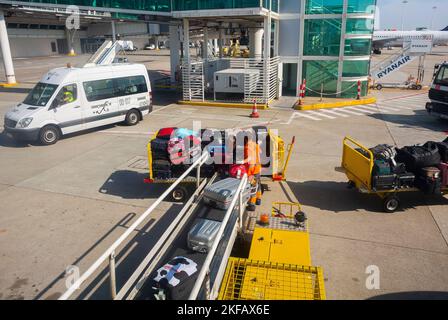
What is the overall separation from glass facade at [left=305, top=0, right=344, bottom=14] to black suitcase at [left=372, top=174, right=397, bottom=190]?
1510 centimetres

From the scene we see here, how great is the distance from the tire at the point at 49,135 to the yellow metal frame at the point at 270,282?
1046 centimetres

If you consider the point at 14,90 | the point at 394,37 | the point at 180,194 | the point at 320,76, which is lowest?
the point at 180,194

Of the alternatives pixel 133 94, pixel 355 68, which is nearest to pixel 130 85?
pixel 133 94

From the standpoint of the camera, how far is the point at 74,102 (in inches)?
523

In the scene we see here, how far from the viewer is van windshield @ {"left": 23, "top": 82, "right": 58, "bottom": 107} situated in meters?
12.9

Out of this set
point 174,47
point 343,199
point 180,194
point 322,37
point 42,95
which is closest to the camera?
point 180,194

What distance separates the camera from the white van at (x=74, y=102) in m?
12.6

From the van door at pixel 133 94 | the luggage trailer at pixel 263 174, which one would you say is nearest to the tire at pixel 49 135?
the van door at pixel 133 94

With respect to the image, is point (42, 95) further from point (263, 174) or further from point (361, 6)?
point (361, 6)

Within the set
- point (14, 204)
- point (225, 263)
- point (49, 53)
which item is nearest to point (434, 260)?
point (225, 263)

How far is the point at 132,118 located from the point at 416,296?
42.2ft

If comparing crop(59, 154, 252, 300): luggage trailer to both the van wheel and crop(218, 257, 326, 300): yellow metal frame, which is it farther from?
the van wheel

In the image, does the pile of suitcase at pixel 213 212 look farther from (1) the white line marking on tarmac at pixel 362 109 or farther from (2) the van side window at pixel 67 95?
(1) the white line marking on tarmac at pixel 362 109
